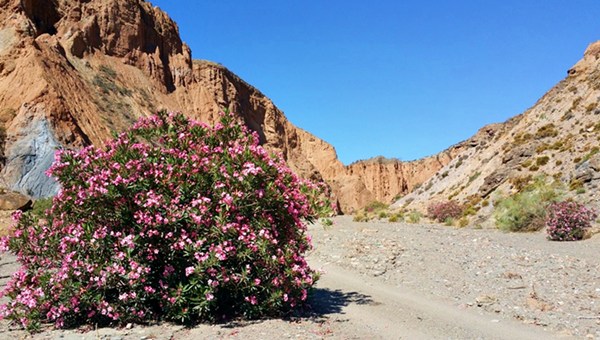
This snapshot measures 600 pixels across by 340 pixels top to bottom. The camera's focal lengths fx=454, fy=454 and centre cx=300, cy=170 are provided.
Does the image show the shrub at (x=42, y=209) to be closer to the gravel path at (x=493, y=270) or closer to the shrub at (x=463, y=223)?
the gravel path at (x=493, y=270)

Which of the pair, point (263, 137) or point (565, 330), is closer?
point (565, 330)

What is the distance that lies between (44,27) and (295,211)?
46.7 metres

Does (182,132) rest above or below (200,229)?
above

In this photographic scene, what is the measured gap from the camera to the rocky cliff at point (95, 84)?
3059 centimetres

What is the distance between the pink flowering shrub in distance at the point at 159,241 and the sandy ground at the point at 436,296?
46 cm

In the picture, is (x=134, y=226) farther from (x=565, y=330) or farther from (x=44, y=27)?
(x=44, y=27)

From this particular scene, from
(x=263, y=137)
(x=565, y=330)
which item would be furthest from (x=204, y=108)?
(x=565, y=330)

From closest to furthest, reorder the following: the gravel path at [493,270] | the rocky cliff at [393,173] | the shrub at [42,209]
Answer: the shrub at [42,209]
the gravel path at [493,270]
the rocky cliff at [393,173]

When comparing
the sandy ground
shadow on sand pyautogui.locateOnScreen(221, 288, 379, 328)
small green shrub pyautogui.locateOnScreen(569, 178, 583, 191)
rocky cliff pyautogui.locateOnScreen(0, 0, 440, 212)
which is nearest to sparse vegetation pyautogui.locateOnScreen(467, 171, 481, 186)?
small green shrub pyautogui.locateOnScreen(569, 178, 583, 191)

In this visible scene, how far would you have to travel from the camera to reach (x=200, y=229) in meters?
7.96

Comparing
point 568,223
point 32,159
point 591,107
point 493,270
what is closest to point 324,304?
point 493,270

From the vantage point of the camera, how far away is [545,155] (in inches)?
1404

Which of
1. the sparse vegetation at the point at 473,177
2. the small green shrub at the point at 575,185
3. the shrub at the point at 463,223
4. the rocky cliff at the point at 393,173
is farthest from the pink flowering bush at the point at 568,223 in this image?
the rocky cliff at the point at 393,173

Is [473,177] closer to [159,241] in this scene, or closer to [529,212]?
[529,212]
